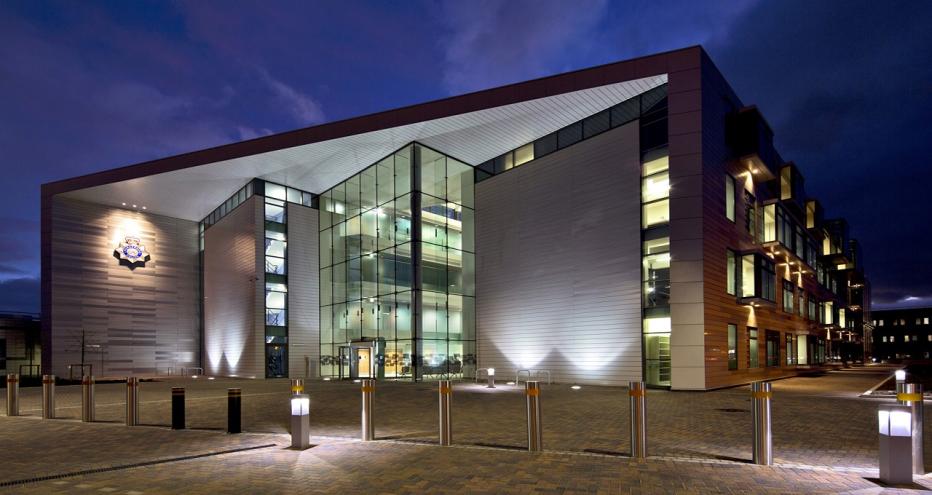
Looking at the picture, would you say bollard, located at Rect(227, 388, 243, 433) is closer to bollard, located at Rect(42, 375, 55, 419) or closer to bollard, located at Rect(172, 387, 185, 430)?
bollard, located at Rect(172, 387, 185, 430)

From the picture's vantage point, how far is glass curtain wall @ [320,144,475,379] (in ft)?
93.0

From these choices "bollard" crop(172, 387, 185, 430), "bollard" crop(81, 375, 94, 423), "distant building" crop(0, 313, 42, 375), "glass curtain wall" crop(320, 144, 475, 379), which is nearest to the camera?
"bollard" crop(172, 387, 185, 430)

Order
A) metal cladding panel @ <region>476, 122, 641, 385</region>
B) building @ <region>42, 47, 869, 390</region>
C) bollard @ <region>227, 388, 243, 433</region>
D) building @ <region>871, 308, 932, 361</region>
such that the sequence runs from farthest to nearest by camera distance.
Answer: building @ <region>871, 308, 932, 361</region> → metal cladding panel @ <region>476, 122, 641, 385</region> → building @ <region>42, 47, 869, 390</region> → bollard @ <region>227, 388, 243, 433</region>

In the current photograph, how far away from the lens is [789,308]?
3406 cm

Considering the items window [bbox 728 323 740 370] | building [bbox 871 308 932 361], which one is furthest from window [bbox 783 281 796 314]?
building [bbox 871 308 932 361]

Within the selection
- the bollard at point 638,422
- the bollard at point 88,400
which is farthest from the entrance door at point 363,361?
the bollard at point 638,422

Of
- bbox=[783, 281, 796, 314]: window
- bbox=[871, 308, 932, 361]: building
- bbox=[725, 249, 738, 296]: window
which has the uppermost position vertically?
bbox=[725, 249, 738, 296]: window

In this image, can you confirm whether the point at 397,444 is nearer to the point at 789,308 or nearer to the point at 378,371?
the point at 378,371

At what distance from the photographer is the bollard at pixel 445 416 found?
8.69 meters

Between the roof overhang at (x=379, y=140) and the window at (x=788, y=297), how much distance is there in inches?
711

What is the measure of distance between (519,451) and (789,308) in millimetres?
31781

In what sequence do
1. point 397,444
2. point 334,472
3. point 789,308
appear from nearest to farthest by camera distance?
point 334,472, point 397,444, point 789,308

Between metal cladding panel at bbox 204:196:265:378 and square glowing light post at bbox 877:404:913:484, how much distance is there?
104 feet

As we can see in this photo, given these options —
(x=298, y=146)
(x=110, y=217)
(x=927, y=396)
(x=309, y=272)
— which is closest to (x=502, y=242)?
(x=298, y=146)
